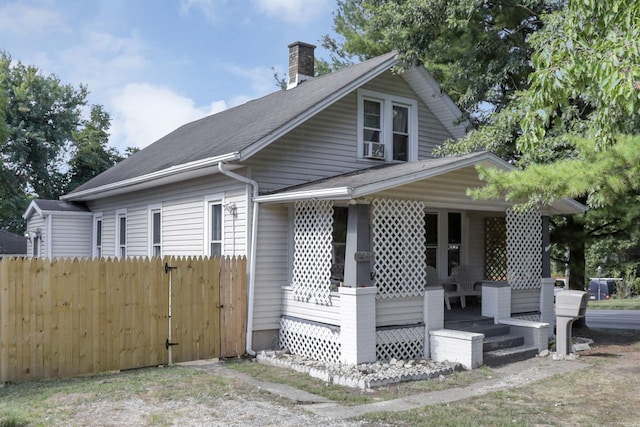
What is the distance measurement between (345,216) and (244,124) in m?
3.50

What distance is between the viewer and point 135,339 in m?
9.23

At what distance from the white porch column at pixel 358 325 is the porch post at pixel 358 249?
0.54ft

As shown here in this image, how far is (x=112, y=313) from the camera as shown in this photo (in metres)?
9.01

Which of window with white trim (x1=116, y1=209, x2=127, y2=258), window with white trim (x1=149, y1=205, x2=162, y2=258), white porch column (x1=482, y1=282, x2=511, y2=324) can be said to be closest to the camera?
Answer: white porch column (x1=482, y1=282, x2=511, y2=324)

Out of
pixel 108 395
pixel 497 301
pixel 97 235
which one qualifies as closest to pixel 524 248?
pixel 497 301

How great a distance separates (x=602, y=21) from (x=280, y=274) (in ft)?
22.5

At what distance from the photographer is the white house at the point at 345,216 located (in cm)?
942

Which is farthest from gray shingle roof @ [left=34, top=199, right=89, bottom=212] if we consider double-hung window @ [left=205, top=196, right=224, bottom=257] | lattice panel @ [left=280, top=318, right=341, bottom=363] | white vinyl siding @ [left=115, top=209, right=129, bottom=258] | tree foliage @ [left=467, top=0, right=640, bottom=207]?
tree foliage @ [left=467, top=0, right=640, bottom=207]

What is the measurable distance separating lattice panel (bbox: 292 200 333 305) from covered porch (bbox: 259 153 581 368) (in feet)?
0.06

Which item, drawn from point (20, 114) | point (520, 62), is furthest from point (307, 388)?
point (20, 114)

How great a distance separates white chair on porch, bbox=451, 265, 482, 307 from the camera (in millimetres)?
13250

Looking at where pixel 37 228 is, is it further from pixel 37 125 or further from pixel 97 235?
pixel 37 125

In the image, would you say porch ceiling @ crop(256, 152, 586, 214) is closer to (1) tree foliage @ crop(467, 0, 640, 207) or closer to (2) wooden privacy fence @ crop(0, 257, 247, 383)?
(2) wooden privacy fence @ crop(0, 257, 247, 383)

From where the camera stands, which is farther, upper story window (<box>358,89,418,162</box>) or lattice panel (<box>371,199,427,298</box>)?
upper story window (<box>358,89,418,162</box>)
